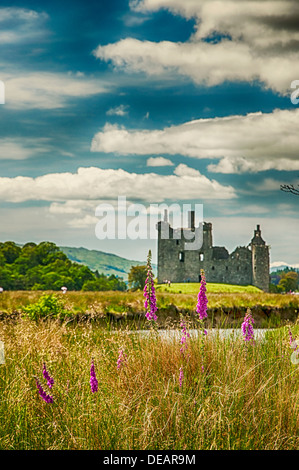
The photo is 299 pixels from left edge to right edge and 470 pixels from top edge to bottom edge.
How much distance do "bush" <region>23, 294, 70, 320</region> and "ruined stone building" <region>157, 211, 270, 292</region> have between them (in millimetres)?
52286

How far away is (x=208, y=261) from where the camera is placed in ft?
211

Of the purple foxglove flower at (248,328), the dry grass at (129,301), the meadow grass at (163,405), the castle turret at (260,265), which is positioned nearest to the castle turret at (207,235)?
the castle turret at (260,265)

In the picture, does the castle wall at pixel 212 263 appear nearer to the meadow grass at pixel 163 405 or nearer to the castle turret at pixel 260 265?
the castle turret at pixel 260 265

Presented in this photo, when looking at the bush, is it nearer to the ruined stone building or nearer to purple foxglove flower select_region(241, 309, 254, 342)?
purple foxglove flower select_region(241, 309, 254, 342)

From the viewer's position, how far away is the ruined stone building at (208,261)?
63469 millimetres

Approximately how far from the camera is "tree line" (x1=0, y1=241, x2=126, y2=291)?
57.8 metres

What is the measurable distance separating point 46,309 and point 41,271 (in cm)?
5127

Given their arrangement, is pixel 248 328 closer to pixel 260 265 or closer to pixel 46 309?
pixel 46 309

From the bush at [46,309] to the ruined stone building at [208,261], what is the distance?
172 feet
